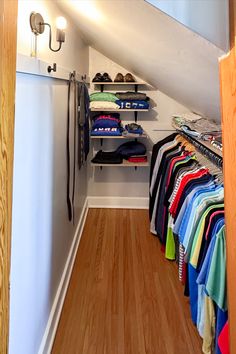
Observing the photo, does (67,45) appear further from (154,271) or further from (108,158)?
(154,271)

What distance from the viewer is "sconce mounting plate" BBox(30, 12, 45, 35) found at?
1433mm

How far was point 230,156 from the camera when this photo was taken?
2.89 feet

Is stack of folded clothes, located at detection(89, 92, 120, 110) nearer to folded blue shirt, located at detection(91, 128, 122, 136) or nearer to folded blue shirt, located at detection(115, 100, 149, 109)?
folded blue shirt, located at detection(115, 100, 149, 109)

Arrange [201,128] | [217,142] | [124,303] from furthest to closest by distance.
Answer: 1. [201,128]
2. [124,303]
3. [217,142]

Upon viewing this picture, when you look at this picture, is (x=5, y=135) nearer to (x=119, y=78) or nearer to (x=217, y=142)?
(x=217, y=142)

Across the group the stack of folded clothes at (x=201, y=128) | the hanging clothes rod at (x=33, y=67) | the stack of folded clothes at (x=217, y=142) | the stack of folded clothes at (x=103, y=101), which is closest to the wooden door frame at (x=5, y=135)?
the hanging clothes rod at (x=33, y=67)

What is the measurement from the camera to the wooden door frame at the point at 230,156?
83cm

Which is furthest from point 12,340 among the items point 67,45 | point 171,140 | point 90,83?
point 90,83

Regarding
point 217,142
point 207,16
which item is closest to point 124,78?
point 217,142

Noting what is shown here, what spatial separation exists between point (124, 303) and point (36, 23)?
70.2 inches

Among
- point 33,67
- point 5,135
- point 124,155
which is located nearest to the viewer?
point 5,135

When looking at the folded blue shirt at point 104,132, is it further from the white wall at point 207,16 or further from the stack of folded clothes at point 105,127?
the white wall at point 207,16

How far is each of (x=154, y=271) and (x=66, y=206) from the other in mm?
900

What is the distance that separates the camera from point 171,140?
3365mm
